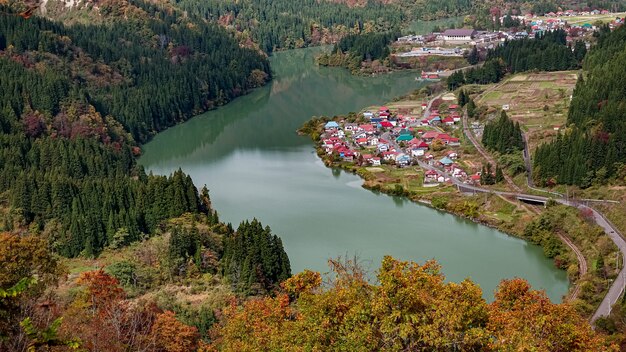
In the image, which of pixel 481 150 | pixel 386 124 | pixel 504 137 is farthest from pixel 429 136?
pixel 504 137

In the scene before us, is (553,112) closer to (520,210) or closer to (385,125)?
(385,125)

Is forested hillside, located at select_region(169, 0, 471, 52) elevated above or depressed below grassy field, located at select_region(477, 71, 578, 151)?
above

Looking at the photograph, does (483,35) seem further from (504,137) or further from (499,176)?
(499,176)

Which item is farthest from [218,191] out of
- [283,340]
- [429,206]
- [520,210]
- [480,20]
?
[480,20]

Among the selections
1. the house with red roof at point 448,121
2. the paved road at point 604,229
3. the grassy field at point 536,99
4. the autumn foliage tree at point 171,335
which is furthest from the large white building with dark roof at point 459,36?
the autumn foliage tree at point 171,335

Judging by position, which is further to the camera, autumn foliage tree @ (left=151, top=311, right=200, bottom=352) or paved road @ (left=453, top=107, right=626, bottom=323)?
paved road @ (left=453, top=107, right=626, bottom=323)

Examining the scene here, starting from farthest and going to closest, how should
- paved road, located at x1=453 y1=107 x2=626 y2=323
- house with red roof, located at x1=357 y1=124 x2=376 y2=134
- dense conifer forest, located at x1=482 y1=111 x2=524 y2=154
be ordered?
house with red roof, located at x1=357 y1=124 x2=376 y2=134 < dense conifer forest, located at x1=482 y1=111 x2=524 y2=154 < paved road, located at x1=453 y1=107 x2=626 y2=323

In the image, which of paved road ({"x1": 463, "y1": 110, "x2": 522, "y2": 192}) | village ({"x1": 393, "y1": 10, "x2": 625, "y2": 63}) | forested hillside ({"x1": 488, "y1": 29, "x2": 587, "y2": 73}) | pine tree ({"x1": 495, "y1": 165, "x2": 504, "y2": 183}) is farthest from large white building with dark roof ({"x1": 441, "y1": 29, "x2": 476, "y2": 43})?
pine tree ({"x1": 495, "y1": 165, "x2": 504, "y2": 183})

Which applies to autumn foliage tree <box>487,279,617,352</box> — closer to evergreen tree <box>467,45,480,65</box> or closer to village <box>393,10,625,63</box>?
evergreen tree <box>467,45,480,65</box>

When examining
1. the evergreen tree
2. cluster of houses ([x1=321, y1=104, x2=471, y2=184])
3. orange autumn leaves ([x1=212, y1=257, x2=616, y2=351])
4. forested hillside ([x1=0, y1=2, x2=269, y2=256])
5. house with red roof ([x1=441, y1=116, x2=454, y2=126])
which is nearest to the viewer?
orange autumn leaves ([x1=212, y1=257, x2=616, y2=351])
